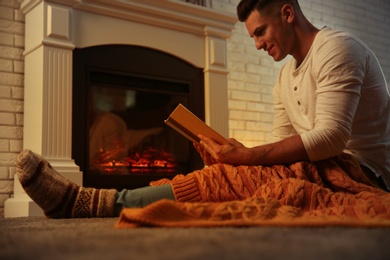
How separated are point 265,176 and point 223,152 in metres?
0.14

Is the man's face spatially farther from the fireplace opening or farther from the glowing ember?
the glowing ember

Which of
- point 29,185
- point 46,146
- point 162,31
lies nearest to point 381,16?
point 162,31

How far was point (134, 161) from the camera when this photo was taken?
2639 millimetres

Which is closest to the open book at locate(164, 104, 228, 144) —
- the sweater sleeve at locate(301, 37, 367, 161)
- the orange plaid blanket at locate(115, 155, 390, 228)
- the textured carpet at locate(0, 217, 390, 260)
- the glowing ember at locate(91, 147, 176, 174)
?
the orange plaid blanket at locate(115, 155, 390, 228)

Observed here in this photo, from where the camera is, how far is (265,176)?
1.24m

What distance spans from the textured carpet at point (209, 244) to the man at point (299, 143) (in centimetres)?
44

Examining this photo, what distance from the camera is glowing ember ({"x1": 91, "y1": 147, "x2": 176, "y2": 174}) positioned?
253cm

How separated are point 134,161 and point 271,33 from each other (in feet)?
4.20

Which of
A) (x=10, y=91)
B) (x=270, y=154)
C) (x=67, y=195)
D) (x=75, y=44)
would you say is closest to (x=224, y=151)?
(x=270, y=154)

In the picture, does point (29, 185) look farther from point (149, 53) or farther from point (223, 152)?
point (149, 53)

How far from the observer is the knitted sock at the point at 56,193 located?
123 cm

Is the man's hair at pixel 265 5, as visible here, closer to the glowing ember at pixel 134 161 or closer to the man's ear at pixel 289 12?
the man's ear at pixel 289 12

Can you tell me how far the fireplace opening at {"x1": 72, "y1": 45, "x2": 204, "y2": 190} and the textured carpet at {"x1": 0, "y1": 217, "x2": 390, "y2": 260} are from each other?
1670mm

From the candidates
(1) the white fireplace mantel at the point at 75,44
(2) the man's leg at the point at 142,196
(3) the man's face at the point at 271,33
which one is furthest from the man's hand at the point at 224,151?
(1) the white fireplace mantel at the point at 75,44
